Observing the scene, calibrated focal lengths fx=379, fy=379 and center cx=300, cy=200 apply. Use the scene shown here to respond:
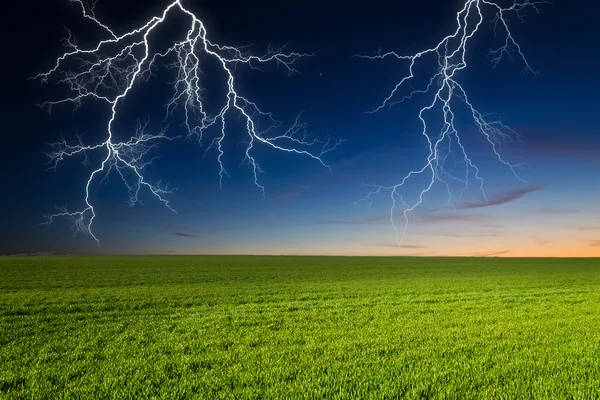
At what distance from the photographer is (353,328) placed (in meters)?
10.2

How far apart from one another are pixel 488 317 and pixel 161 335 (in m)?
9.84

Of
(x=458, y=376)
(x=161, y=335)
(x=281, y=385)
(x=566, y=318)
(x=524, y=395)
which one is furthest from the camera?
(x=566, y=318)

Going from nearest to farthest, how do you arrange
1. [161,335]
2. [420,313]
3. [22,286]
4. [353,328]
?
[161,335] → [353,328] → [420,313] → [22,286]

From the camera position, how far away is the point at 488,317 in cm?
1211

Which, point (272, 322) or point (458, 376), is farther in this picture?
point (272, 322)

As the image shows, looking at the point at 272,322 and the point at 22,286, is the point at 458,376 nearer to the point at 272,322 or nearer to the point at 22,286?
the point at 272,322

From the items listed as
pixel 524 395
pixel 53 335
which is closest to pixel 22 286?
pixel 53 335

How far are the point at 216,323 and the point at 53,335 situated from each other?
4.10 m

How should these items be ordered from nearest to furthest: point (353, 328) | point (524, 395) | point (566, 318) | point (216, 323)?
1. point (524, 395)
2. point (353, 328)
3. point (216, 323)
4. point (566, 318)

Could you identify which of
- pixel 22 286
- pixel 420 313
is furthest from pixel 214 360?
pixel 22 286

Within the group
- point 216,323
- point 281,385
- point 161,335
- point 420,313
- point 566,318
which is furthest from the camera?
point 420,313

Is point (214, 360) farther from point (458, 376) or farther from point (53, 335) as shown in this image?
point (53, 335)

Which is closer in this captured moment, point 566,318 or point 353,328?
point 353,328

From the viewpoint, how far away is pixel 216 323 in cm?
1116
